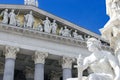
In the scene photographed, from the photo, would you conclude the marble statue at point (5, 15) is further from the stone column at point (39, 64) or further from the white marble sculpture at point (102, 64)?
the white marble sculpture at point (102, 64)

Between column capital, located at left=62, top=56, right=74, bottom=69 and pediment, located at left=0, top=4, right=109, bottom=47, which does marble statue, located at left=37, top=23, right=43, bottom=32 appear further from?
column capital, located at left=62, top=56, right=74, bottom=69

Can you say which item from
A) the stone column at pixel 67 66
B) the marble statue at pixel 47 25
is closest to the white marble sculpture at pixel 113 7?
the stone column at pixel 67 66

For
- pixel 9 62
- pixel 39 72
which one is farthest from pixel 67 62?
pixel 9 62

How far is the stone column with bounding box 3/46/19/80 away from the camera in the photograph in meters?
18.6

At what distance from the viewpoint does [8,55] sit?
64.1 feet

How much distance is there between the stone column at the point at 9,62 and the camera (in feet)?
61.0

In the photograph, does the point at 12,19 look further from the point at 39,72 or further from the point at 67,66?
the point at 67,66

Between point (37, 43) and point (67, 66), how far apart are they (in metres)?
2.68

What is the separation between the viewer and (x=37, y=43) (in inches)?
845

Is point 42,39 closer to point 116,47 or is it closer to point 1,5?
point 1,5

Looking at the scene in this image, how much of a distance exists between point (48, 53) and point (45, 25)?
7.42 feet

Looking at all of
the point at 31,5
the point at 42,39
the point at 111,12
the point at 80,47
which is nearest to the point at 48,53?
the point at 42,39

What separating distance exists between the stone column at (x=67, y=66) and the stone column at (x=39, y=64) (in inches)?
57.3

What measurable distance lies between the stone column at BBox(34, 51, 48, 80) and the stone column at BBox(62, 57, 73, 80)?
146cm
